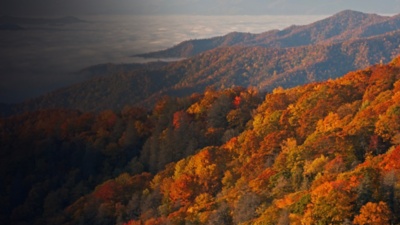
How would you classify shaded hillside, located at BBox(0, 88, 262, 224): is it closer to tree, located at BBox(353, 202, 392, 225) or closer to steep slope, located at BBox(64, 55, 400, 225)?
steep slope, located at BBox(64, 55, 400, 225)

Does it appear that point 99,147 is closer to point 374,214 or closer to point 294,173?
point 294,173

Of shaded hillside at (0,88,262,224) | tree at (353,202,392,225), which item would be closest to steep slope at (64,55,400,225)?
tree at (353,202,392,225)

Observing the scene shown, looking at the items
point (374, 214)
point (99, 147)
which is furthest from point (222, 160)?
point (99, 147)

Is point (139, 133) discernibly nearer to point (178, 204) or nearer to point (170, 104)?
point (170, 104)

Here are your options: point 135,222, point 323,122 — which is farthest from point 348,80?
point 135,222

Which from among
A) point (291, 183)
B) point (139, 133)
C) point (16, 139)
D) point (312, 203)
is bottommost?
point (16, 139)

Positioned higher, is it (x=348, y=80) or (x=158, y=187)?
(x=348, y=80)
